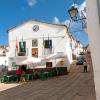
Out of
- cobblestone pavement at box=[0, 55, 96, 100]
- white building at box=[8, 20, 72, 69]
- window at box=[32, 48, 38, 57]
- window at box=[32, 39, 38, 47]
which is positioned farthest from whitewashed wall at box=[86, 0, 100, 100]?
window at box=[32, 39, 38, 47]

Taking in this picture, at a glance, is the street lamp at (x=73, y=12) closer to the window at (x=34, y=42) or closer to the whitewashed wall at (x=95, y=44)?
the whitewashed wall at (x=95, y=44)

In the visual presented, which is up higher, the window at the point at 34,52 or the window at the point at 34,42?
the window at the point at 34,42

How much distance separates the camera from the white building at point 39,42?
35.7 m

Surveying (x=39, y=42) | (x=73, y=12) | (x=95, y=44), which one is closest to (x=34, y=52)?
(x=39, y=42)

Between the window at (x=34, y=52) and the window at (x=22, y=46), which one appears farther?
the window at (x=22, y=46)

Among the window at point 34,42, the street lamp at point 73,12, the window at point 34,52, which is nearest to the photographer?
the street lamp at point 73,12

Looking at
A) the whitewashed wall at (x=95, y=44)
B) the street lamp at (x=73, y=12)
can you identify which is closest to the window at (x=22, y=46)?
the street lamp at (x=73, y=12)

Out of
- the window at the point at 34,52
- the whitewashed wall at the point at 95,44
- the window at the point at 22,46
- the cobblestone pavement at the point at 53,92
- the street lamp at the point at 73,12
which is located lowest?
the cobblestone pavement at the point at 53,92

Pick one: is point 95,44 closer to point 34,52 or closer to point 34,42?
point 34,52

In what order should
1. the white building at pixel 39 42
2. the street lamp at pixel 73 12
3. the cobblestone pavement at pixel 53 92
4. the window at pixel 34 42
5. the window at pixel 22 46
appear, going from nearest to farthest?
the street lamp at pixel 73 12 → the cobblestone pavement at pixel 53 92 → the white building at pixel 39 42 → the window at pixel 34 42 → the window at pixel 22 46

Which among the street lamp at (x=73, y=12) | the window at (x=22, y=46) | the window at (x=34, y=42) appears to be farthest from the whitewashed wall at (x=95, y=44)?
the window at (x=22, y=46)

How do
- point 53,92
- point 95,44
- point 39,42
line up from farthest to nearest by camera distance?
point 39,42, point 53,92, point 95,44

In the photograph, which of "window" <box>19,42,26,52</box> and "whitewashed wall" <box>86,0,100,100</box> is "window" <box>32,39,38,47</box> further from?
"whitewashed wall" <box>86,0,100,100</box>

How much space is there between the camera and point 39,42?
3688 centimetres
